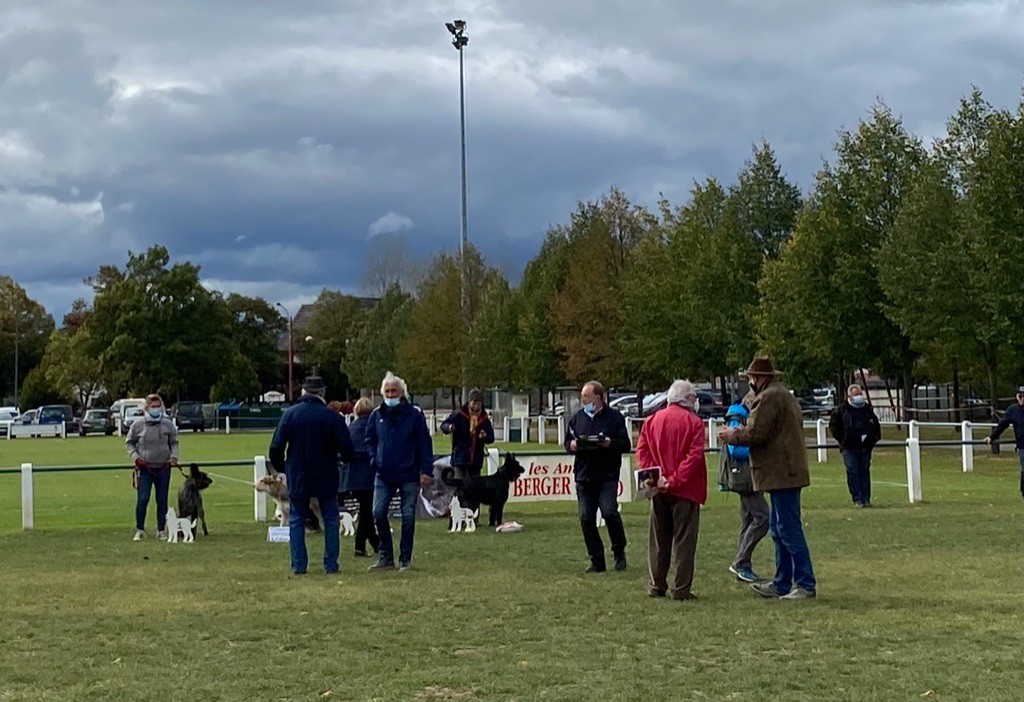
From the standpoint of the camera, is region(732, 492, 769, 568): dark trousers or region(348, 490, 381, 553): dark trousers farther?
region(348, 490, 381, 553): dark trousers

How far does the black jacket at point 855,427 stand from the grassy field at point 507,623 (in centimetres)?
320

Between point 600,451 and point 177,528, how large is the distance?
6640 mm

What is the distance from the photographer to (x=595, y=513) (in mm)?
13336

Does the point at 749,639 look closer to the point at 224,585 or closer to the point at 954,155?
the point at 224,585

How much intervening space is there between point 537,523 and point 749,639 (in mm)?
10134

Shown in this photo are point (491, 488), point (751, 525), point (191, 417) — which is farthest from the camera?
point (191, 417)

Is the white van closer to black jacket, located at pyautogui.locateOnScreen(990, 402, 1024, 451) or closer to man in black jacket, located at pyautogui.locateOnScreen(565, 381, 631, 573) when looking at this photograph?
black jacket, located at pyautogui.locateOnScreen(990, 402, 1024, 451)

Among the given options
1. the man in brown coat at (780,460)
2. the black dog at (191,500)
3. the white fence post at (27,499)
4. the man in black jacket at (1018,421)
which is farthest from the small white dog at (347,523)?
the man in black jacket at (1018,421)

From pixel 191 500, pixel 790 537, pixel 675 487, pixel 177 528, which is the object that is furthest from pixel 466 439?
pixel 790 537

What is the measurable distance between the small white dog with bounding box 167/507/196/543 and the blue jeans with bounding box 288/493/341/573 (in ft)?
13.7

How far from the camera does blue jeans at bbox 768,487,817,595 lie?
36.3 feet

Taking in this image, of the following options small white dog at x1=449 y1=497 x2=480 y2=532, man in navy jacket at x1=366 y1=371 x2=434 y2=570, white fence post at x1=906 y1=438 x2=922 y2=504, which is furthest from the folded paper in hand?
white fence post at x1=906 y1=438 x2=922 y2=504

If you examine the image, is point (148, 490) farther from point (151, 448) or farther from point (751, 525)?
point (751, 525)

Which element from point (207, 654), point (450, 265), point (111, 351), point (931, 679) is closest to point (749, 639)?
point (931, 679)
